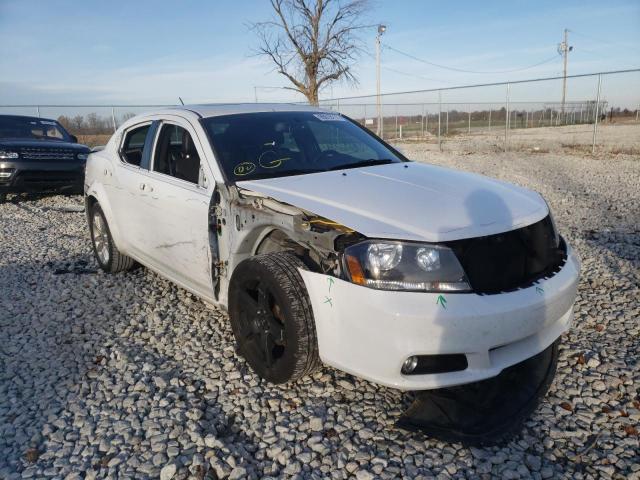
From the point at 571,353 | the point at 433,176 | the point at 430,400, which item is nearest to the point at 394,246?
the point at 430,400

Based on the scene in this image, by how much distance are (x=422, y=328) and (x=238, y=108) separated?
8.70 ft

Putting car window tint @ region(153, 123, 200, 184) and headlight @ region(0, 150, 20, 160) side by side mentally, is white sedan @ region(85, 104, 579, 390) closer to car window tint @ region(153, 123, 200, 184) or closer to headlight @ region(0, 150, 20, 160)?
car window tint @ region(153, 123, 200, 184)

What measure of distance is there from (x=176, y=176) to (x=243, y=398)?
1797mm

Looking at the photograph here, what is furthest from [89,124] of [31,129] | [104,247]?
[104,247]

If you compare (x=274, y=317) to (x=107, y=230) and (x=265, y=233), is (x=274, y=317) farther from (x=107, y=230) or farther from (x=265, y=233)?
(x=107, y=230)

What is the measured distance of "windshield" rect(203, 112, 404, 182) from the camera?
3.46 meters

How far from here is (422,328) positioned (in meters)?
2.23

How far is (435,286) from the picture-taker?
7.62 feet

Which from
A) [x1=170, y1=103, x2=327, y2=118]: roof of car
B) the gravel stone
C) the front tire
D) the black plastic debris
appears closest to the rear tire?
[x1=170, y1=103, x2=327, y2=118]: roof of car

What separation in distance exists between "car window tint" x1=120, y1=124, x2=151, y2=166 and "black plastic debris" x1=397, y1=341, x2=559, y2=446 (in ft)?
10.5

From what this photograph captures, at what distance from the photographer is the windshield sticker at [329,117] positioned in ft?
13.9

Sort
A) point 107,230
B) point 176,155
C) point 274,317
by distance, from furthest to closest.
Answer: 1. point 107,230
2. point 176,155
3. point 274,317

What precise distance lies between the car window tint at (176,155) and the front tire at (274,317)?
3.33 ft

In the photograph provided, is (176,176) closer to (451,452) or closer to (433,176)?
(433,176)
